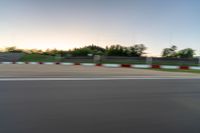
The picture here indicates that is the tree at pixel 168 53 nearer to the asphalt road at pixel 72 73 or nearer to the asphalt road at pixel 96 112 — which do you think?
the asphalt road at pixel 72 73

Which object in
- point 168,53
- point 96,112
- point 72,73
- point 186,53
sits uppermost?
point 96,112

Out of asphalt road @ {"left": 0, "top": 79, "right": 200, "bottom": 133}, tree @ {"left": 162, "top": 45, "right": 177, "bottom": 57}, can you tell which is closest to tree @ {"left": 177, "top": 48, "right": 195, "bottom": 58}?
tree @ {"left": 162, "top": 45, "right": 177, "bottom": 57}

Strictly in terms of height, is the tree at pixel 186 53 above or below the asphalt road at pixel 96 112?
below

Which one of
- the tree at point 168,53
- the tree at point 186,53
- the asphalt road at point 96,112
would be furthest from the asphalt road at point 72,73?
the tree at point 168,53

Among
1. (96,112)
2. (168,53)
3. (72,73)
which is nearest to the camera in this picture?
(96,112)

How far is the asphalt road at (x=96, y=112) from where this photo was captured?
364cm

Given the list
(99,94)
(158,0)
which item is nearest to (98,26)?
(158,0)

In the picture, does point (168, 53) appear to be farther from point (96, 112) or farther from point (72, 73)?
point (96, 112)

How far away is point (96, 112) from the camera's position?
4.42m

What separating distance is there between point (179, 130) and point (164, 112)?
3.12ft

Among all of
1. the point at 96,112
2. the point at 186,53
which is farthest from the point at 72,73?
the point at 186,53

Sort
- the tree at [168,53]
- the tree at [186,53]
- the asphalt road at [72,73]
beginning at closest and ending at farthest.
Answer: the asphalt road at [72,73]
the tree at [186,53]
the tree at [168,53]

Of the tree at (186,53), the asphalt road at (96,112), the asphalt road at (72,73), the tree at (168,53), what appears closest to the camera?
the asphalt road at (96,112)

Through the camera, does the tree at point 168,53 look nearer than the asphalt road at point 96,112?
No
